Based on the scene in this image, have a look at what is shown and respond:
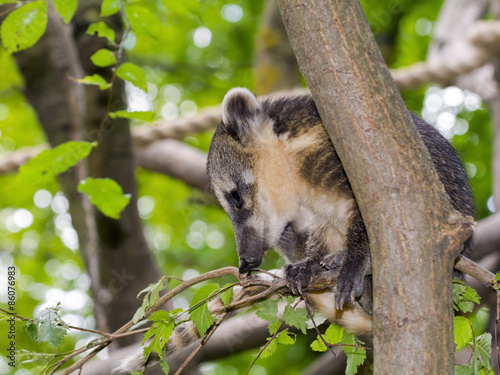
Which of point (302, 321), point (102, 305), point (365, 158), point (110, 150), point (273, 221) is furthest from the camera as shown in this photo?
point (102, 305)

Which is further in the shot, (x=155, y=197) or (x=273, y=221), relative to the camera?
(x=155, y=197)

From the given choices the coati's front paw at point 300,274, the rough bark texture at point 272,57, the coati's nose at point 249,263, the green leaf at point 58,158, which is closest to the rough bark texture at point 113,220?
the green leaf at point 58,158

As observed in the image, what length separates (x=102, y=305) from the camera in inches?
170

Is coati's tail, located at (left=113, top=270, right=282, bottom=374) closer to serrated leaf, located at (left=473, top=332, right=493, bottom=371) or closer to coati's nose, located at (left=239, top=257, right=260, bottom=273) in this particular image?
coati's nose, located at (left=239, top=257, right=260, bottom=273)

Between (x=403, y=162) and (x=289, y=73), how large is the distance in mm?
4941

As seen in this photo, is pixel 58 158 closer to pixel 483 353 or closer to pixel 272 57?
pixel 483 353

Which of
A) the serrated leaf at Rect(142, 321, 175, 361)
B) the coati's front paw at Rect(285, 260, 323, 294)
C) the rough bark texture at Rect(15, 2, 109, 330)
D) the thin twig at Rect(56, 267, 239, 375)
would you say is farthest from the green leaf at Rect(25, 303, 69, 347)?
the rough bark texture at Rect(15, 2, 109, 330)

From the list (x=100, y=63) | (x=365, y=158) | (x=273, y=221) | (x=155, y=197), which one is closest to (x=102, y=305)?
(x=273, y=221)

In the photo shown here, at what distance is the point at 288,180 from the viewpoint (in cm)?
292

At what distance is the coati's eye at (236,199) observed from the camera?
3.02m

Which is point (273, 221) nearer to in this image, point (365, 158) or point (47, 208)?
point (365, 158)

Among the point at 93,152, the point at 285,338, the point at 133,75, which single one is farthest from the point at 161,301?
the point at 93,152

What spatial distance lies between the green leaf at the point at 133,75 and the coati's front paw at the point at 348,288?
112 centimetres

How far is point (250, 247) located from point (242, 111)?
71 centimetres
